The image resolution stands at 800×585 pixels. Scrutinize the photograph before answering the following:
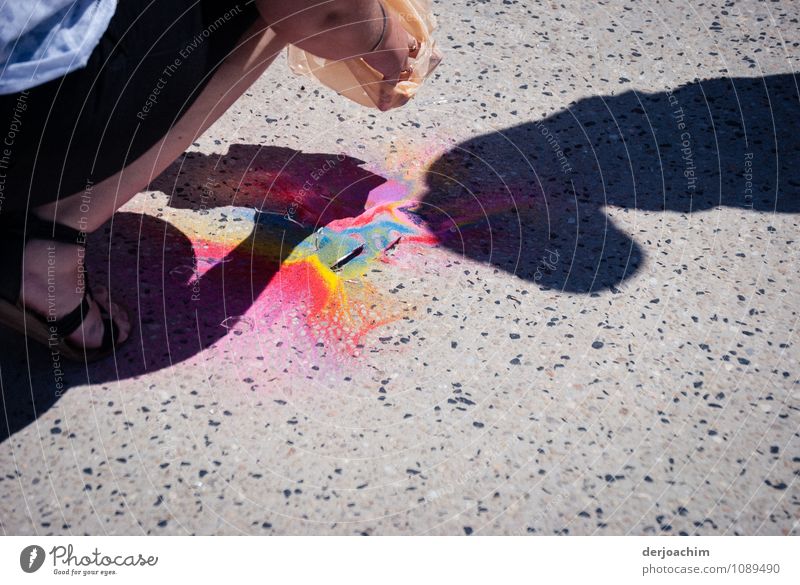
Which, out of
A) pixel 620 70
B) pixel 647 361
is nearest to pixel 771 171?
pixel 620 70

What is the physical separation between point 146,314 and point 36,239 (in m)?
0.29

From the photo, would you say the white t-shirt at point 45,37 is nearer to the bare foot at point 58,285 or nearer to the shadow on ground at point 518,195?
the bare foot at point 58,285

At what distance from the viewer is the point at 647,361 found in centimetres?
152

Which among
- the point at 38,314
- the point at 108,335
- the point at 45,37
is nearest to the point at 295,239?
the point at 108,335

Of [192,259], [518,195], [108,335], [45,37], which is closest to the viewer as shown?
[45,37]

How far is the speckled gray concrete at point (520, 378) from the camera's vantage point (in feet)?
4.19

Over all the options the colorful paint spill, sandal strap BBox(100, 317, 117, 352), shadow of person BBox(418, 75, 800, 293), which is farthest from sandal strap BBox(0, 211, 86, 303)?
shadow of person BBox(418, 75, 800, 293)

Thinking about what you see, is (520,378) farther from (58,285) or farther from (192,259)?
(58,285)

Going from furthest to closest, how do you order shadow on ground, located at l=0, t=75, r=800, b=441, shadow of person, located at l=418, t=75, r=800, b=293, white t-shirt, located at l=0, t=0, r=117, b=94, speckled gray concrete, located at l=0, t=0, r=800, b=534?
shadow of person, located at l=418, t=75, r=800, b=293, shadow on ground, located at l=0, t=75, r=800, b=441, speckled gray concrete, located at l=0, t=0, r=800, b=534, white t-shirt, located at l=0, t=0, r=117, b=94

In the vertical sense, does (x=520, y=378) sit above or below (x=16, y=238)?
below

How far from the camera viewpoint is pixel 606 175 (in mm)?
1952

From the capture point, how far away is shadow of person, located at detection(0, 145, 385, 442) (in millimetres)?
1462

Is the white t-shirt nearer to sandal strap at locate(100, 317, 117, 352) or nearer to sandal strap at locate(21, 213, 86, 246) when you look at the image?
sandal strap at locate(21, 213, 86, 246)

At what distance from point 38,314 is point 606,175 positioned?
4.40 feet
